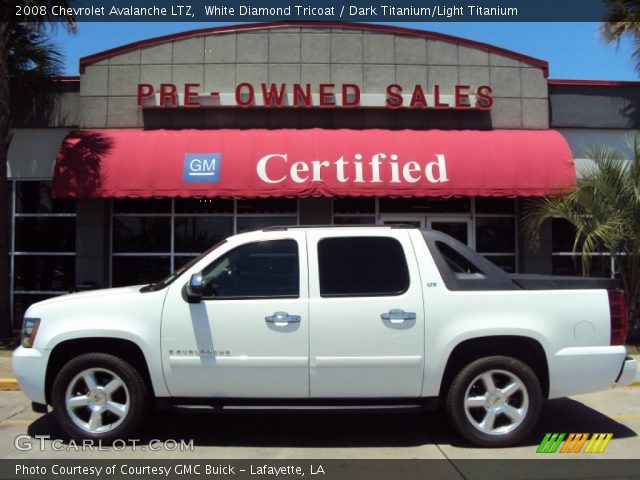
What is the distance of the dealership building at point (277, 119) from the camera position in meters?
11.9

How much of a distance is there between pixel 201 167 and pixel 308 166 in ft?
6.55

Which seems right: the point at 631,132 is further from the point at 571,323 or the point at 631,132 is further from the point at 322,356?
the point at 322,356

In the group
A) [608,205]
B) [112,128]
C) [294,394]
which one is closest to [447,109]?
[608,205]

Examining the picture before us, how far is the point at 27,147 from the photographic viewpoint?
478 inches

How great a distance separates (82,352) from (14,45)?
8.57m

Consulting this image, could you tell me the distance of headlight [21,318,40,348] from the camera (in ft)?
16.8

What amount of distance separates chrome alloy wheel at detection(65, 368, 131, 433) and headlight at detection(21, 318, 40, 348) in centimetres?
53

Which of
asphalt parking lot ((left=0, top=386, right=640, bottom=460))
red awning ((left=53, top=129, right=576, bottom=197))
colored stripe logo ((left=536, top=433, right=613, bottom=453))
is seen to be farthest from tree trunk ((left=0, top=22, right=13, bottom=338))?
colored stripe logo ((left=536, top=433, right=613, bottom=453))

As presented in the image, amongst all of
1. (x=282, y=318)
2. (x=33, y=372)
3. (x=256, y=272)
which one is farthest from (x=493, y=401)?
(x=33, y=372)

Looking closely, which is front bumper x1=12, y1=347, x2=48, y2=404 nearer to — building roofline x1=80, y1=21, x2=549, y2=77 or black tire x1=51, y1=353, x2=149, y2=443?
black tire x1=51, y1=353, x2=149, y2=443

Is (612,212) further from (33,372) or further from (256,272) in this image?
(33,372)

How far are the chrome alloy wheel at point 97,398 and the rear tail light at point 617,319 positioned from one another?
14.0 ft

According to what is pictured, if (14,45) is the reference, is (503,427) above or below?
below

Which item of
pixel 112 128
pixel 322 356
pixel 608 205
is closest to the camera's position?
pixel 322 356
